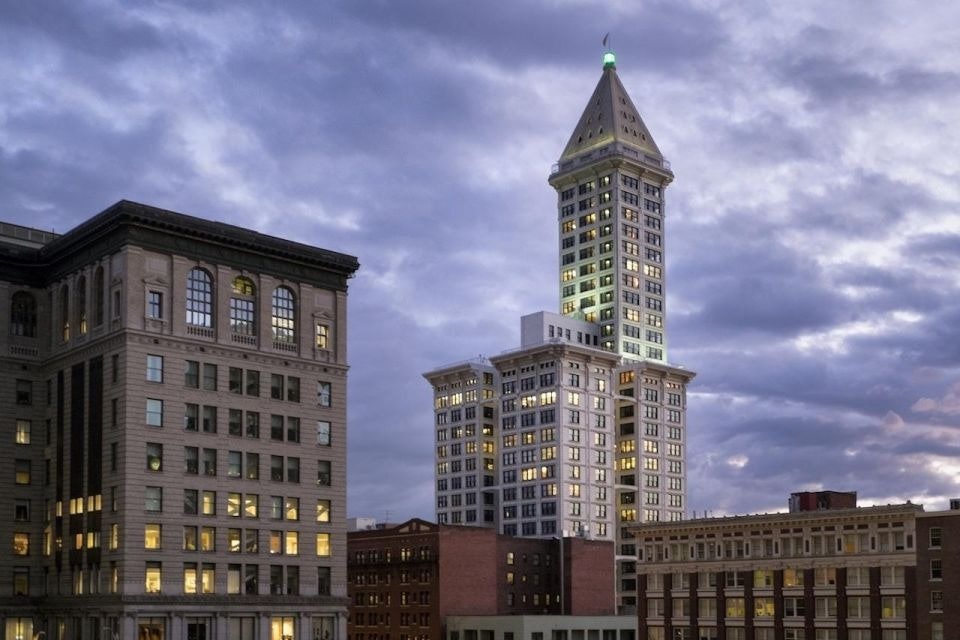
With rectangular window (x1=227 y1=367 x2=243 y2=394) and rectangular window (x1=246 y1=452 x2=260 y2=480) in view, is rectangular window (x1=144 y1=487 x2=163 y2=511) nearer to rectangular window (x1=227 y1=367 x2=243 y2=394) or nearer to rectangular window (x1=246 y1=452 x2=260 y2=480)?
rectangular window (x1=246 y1=452 x2=260 y2=480)

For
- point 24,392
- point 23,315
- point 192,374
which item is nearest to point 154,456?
point 192,374

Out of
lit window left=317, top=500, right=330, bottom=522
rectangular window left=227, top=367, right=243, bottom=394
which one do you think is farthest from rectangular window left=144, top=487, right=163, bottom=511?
lit window left=317, top=500, right=330, bottom=522

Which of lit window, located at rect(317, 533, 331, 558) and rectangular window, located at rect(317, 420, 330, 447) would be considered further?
rectangular window, located at rect(317, 420, 330, 447)

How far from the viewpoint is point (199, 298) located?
411ft

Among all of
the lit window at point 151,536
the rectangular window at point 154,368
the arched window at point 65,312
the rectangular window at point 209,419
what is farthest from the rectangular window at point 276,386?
the arched window at point 65,312

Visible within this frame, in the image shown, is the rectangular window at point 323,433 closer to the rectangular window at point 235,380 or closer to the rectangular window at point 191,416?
the rectangular window at point 235,380

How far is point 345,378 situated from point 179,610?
30.1m

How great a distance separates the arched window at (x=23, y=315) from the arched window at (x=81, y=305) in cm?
727

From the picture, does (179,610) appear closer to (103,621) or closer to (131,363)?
(103,621)

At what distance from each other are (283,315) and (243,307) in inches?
197

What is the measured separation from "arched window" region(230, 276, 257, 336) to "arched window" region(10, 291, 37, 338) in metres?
21.4

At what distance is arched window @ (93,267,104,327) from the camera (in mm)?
124438

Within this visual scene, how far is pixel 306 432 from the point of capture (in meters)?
131

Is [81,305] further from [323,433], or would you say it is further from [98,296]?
[323,433]
